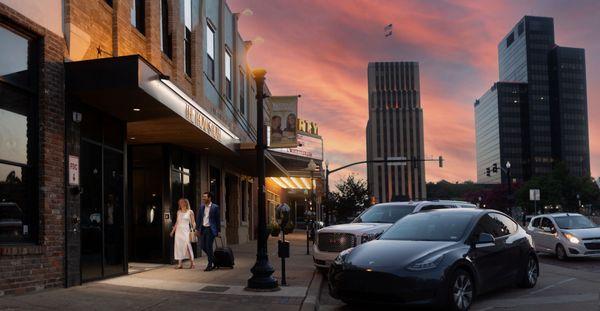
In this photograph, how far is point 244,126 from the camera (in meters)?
27.0

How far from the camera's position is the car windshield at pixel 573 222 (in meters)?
17.0

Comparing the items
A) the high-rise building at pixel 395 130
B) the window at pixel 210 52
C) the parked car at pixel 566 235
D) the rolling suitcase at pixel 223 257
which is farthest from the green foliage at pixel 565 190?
the rolling suitcase at pixel 223 257

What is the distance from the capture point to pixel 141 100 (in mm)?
10711

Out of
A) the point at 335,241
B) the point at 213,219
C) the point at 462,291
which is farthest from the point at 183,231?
the point at 462,291

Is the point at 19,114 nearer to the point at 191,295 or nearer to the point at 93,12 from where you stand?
the point at 93,12

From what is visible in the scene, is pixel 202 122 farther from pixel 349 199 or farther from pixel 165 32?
pixel 349 199

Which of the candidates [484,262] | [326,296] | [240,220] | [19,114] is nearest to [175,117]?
[19,114]

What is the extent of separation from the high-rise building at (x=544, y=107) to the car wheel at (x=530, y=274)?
155854 millimetres

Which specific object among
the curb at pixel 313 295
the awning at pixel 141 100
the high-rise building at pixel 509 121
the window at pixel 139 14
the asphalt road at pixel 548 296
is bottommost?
the asphalt road at pixel 548 296

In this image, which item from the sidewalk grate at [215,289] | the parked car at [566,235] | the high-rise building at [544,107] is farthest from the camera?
the high-rise building at [544,107]

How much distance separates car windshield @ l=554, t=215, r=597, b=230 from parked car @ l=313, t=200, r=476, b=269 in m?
4.98

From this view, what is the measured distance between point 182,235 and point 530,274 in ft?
25.1

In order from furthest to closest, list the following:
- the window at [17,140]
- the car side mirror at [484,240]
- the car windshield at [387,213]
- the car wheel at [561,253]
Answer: the car wheel at [561,253] < the car windshield at [387,213] < the car side mirror at [484,240] < the window at [17,140]

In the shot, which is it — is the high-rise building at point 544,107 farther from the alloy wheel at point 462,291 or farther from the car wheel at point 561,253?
the alloy wheel at point 462,291
